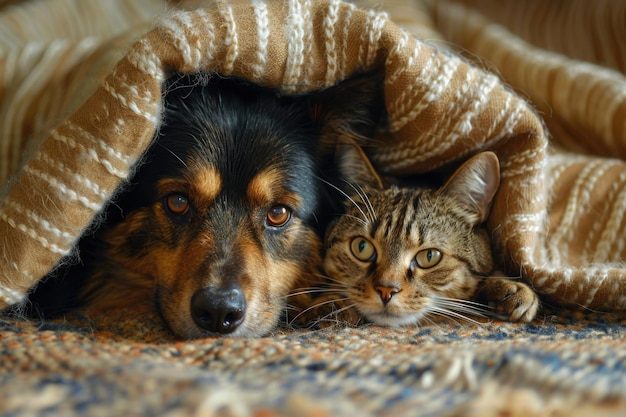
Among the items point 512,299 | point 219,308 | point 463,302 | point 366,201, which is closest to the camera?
point 219,308

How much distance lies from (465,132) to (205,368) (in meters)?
0.93

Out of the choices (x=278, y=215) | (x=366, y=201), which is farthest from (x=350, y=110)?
(x=278, y=215)

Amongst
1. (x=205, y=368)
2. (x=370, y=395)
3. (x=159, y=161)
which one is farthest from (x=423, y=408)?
(x=159, y=161)

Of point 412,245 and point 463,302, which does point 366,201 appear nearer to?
point 412,245

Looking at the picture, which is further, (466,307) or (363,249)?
(363,249)

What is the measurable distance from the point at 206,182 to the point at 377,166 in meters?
0.57

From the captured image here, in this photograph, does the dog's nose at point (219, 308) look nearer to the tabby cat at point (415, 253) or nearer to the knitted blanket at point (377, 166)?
the knitted blanket at point (377, 166)

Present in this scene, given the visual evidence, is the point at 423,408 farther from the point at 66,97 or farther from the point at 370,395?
the point at 66,97

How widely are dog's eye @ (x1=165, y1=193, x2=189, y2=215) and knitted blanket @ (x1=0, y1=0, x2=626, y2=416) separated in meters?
0.17

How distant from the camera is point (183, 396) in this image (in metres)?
0.83

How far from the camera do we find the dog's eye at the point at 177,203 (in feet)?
4.98

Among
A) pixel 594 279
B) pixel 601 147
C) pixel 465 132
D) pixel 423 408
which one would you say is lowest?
pixel 423 408

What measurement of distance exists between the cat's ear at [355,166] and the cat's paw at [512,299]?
1.47 ft

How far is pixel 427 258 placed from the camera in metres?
1.57
